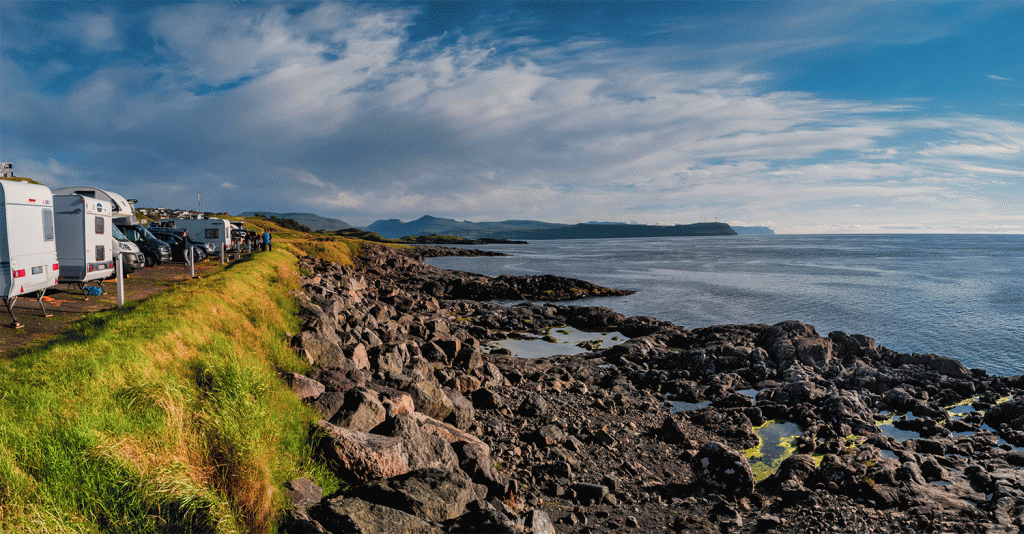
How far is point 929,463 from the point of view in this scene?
13016 millimetres

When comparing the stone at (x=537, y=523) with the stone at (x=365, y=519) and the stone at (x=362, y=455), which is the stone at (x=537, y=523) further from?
the stone at (x=362, y=455)

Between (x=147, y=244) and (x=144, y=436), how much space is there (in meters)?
31.5

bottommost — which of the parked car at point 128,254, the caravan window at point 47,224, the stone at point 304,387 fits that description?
the stone at point 304,387

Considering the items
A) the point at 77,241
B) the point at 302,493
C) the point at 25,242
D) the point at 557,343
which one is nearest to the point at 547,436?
the point at 302,493

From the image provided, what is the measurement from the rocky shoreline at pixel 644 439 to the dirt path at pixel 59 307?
601 centimetres

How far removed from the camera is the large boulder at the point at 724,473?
11359mm

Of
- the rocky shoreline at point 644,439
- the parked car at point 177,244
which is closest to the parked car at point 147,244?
the parked car at point 177,244

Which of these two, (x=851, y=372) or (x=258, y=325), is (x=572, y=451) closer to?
(x=258, y=325)

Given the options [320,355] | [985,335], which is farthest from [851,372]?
[320,355]

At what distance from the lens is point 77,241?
18828 millimetres

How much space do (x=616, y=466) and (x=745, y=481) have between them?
2.98 metres

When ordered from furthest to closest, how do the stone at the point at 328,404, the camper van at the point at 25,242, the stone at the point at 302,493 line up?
the camper van at the point at 25,242 < the stone at the point at 328,404 < the stone at the point at 302,493

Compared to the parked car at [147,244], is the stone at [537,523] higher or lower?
lower

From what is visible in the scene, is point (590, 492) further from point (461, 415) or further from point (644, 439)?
point (644, 439)
